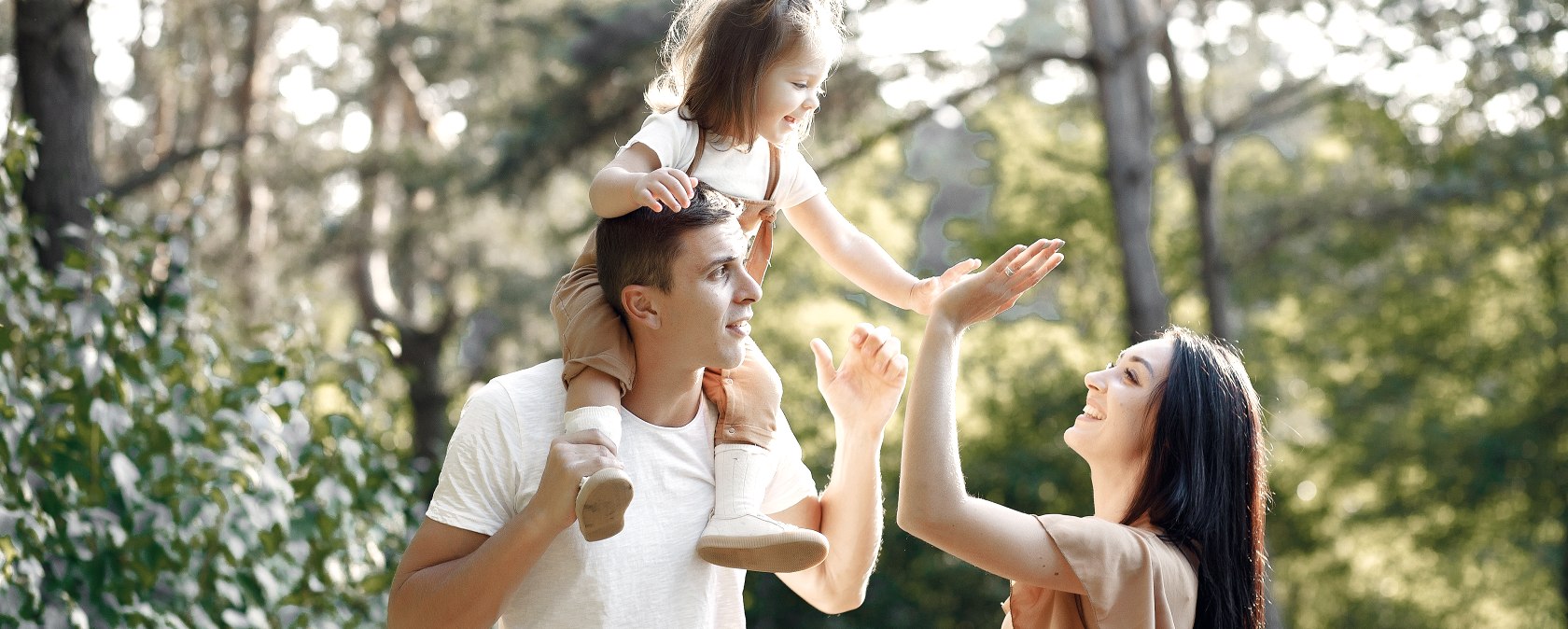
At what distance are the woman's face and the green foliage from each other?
2.11 metres

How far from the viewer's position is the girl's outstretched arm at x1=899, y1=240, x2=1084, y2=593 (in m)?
2.11

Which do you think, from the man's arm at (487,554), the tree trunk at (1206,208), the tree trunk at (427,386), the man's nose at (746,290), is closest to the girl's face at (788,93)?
the man's nose at (746,290)

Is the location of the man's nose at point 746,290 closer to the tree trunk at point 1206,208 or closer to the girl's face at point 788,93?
the girl's face at point 788,93

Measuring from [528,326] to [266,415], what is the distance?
33.3ft

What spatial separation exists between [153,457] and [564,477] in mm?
2157

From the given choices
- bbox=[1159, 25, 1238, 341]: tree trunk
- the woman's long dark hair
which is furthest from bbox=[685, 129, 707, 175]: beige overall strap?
bbox=[1159, 25, 1238, 341]: tree trunk

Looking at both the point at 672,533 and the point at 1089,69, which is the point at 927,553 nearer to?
→ the point at 1089,69

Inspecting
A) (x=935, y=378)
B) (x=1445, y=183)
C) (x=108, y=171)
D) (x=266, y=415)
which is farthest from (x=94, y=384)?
(x=108, y=171)

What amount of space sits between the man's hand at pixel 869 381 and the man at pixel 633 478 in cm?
6

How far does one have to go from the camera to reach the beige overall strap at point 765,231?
240 cm

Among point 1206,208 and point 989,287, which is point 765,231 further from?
point 1206,208

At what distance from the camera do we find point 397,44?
1282 cm

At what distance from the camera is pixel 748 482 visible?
2.18 m

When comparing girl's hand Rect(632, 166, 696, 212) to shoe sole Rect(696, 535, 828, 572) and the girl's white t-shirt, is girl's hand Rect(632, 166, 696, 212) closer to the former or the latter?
the girl's white t-shirt
